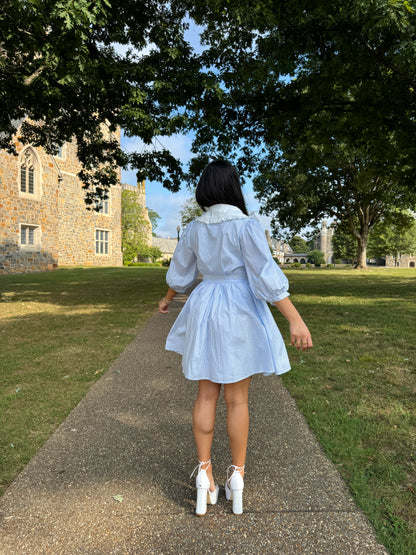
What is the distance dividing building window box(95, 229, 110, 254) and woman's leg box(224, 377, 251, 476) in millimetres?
37372

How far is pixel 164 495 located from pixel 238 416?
69cm

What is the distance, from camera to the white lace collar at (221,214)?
6.82 feet

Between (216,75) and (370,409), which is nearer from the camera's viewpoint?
(370,409)

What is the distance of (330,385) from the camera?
4.02 m

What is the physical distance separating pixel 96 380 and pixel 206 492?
8.31 feet

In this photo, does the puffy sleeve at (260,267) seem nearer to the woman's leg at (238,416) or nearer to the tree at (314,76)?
the woman's leg at (238,416)

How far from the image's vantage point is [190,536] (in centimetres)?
185

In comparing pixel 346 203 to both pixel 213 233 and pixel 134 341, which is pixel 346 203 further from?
pixel 213 233

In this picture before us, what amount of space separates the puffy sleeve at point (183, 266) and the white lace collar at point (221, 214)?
19cm

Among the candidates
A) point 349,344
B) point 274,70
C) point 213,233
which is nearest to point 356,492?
point 213,233

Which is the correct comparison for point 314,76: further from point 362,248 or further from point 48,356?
point 362,248

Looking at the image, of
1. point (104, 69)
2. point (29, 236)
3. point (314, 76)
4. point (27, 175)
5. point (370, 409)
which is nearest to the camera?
point (370, 409)

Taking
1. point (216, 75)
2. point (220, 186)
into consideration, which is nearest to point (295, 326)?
point (220, 186)

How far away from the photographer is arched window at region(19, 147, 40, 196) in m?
24.0
